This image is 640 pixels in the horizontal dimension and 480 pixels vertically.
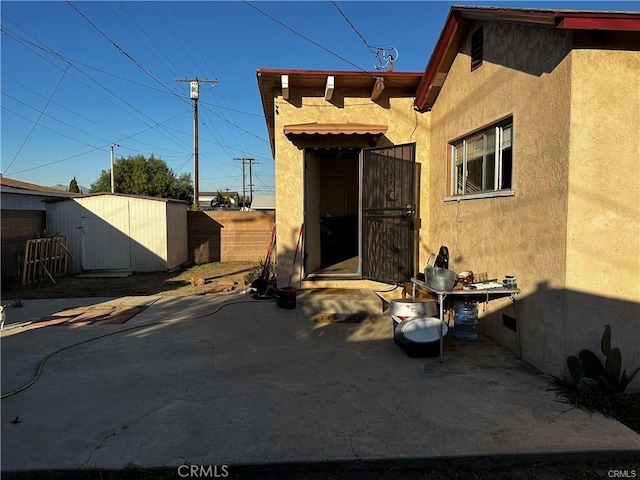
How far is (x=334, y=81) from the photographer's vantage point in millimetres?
6918

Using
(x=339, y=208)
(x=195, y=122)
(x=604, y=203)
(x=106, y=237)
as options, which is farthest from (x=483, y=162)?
(x=195, y=122)

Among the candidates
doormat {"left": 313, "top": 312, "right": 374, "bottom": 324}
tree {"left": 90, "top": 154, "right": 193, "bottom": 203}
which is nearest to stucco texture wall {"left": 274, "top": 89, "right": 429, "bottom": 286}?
doormat {"left": 313, "top": 312, "right": 374, "bottom": 324}

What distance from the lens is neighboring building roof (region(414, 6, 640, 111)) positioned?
3527 mm

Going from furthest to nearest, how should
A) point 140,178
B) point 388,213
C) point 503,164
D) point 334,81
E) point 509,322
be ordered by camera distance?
point 140,178 < point 334,81 < point 388,213 < point 503,164 < point 509,322

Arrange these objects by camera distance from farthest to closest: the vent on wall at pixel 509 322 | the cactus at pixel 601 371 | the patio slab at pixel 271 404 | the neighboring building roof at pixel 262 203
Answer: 1. the neighboring building roof at pixel 262 203
2. the vent on wall at pixel 509 322
3. the cactus at pixel 601 371
4. the patio slab at pixel 271 404

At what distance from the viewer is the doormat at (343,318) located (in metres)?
6.21

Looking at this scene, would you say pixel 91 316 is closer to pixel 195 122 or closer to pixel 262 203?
pixel 195 122

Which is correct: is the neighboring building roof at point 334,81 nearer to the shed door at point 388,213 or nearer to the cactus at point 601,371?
the shed door at point 388,213

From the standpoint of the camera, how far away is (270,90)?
7.30 metres

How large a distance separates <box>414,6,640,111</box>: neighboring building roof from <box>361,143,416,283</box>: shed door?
112 cm

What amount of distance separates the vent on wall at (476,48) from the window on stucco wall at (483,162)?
906 mm

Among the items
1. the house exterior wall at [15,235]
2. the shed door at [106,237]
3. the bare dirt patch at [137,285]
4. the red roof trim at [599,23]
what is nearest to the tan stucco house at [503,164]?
the red roof trim at [599,23]

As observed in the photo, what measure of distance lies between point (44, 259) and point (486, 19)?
11921mm

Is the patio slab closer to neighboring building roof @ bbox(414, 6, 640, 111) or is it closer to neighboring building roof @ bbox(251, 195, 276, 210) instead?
neighboring building roof @ bbox(414, 6, 640, 111)
